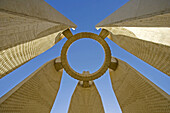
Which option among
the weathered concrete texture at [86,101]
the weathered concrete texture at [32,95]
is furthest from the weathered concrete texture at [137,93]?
the weathered concrete texture at [32,95]

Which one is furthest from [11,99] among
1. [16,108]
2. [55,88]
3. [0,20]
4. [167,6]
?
[167,6]

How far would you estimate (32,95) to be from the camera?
163 inches

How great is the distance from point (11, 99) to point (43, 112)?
2.21 metres

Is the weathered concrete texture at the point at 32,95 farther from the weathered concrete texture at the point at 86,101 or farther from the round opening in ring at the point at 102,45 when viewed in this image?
the weathered concrete texture at the point at 86,101

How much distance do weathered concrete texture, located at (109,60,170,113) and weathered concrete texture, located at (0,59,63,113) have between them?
4.24 m

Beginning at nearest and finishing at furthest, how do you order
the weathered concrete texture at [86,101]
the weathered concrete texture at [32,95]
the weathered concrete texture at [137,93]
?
the weathered concrete texture at [32,95] < the weathered concrete texture at [137,93] < the weathered concrete texture at [86,101]

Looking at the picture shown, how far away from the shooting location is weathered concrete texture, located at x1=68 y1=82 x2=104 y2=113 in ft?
21.9

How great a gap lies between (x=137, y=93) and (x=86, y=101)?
3.84 metres

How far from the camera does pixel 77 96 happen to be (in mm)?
6965

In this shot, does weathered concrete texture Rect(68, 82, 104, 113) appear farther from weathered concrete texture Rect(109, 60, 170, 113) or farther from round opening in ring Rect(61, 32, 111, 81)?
weathered concrete texture Rect(109, 60, 170, 113)

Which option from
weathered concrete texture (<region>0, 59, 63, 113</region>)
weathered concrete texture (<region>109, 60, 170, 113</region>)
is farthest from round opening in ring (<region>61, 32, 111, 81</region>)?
weathered concrete texture (<region>0, 59, 63, 113</region>)

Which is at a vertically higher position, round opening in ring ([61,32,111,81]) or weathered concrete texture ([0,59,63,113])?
round opening in ring ([61,32,111,81])

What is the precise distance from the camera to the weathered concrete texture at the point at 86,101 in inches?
263

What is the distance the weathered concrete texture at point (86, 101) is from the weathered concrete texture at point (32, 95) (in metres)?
1.72
